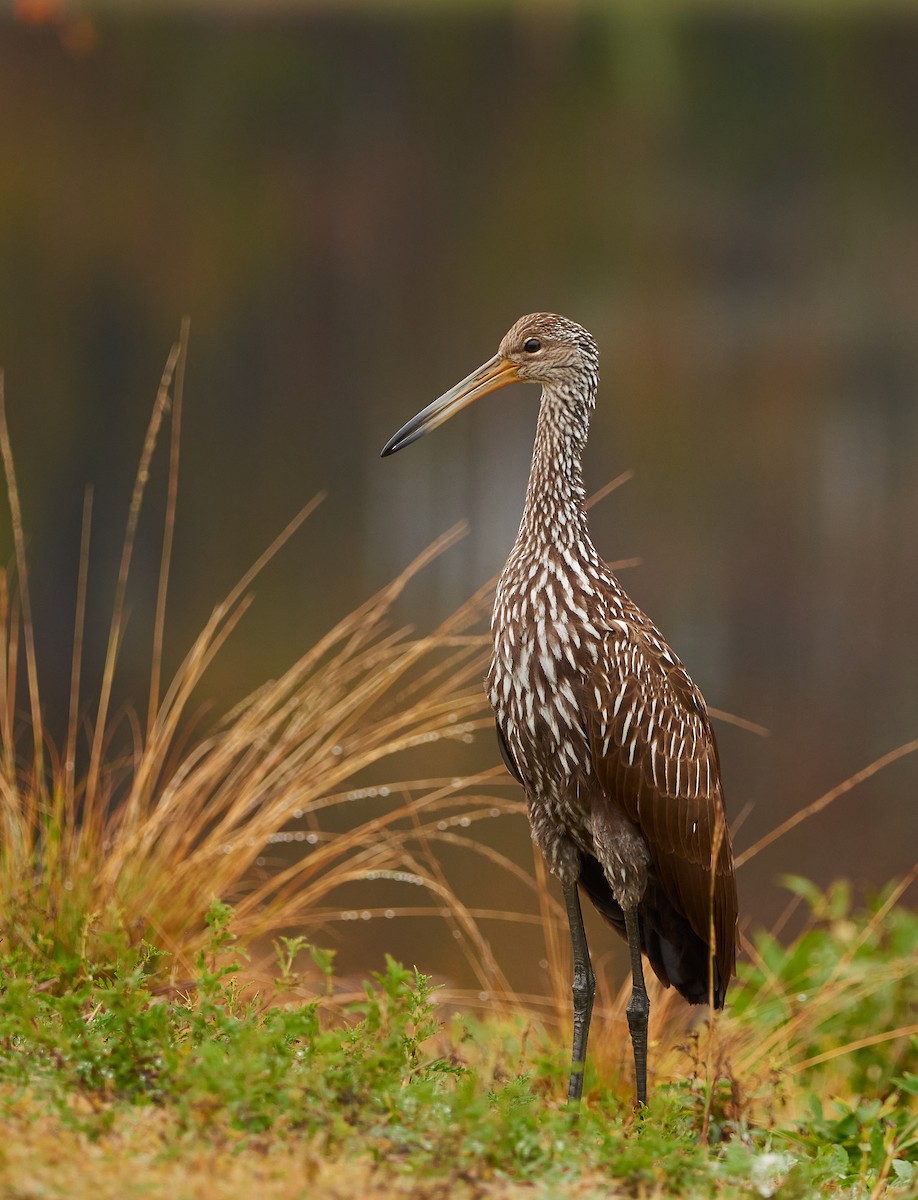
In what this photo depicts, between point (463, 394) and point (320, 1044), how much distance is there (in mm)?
2044

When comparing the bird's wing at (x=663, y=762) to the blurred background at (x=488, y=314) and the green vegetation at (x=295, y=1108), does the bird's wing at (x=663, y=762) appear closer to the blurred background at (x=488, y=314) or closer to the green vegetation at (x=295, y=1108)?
the green vegetation at (x=295, y=1108)

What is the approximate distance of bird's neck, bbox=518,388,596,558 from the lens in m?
3.73

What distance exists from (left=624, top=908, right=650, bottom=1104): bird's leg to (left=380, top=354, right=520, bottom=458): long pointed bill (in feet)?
4.59

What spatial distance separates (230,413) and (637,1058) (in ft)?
30.9

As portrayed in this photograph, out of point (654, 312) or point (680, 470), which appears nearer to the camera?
point (680, 470)

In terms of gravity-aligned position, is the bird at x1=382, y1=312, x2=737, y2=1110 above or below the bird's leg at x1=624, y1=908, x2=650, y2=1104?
above

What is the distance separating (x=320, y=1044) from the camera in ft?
8.41

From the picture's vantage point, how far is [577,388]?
3926 millimetres

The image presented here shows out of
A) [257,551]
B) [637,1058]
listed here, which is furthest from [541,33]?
[637,1058]

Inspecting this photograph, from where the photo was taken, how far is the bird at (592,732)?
3.53 m

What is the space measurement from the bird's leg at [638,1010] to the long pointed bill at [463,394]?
140cm

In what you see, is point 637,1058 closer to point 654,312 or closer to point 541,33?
point 654,312

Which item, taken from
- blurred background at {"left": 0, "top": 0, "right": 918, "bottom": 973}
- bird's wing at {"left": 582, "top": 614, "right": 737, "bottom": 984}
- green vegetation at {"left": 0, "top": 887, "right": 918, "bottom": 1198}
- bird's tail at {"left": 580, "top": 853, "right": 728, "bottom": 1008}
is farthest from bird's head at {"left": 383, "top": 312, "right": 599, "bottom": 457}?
blurred background at {"left": 0, "top": 0, "right": 918, "bottom": 973}

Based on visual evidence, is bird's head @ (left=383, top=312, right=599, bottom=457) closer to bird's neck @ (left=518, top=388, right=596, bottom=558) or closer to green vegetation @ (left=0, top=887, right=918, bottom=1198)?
bird's neck @ (left=518, top=388, right=596, bottom=558)
